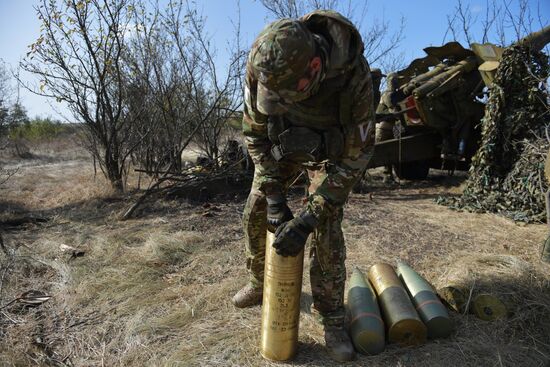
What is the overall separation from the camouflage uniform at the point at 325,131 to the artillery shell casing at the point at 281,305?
237 millimetres

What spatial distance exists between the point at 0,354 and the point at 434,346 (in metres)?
2.60

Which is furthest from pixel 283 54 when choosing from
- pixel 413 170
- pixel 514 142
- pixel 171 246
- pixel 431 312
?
pixel 413 170

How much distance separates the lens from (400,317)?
2447mm

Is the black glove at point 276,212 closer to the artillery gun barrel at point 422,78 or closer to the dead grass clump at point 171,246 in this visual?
the dead grass clump at point 171,246

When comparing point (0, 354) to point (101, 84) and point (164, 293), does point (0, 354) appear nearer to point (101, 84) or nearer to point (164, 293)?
point (164, 293)

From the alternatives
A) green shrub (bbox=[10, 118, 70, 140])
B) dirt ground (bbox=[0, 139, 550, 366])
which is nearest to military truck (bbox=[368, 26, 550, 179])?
dirt ground (bbox=[0, 139, 550, 366])

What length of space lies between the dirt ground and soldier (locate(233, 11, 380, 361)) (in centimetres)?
52

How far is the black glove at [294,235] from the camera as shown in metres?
2.20

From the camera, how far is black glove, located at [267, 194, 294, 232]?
244 cm

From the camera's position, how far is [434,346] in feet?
8.25

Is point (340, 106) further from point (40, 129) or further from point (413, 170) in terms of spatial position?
point (40, 129)

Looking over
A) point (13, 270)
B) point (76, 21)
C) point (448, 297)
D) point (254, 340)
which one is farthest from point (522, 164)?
point (76, 21)

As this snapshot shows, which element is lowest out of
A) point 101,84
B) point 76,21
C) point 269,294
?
point 269,294

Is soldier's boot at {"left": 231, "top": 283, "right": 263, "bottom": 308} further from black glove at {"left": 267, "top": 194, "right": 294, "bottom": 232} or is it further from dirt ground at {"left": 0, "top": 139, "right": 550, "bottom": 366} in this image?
black glove at {"left": 267, "top": 194, "right": 294, "bottom": 232}
